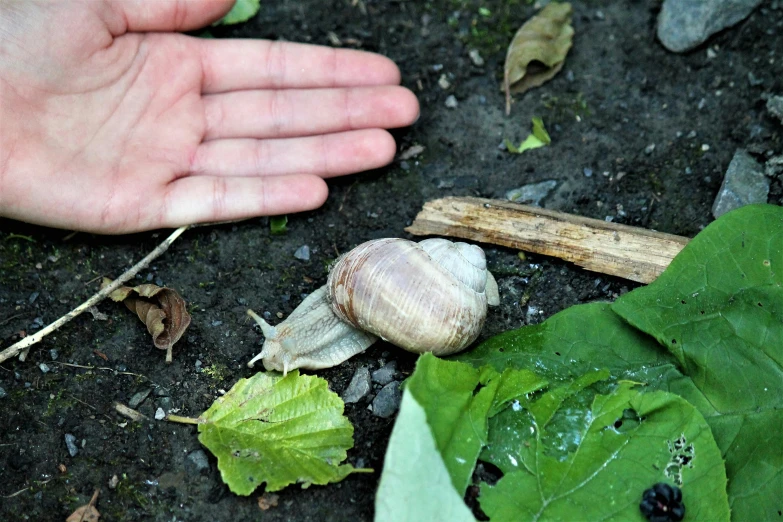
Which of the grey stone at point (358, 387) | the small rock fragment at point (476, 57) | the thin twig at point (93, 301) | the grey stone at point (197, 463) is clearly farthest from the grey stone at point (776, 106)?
the grey stone at point (197, 463)

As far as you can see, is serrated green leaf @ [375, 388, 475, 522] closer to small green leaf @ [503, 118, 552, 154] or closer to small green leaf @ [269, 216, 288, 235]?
small green leaf @ [269, 216, 288, 235]

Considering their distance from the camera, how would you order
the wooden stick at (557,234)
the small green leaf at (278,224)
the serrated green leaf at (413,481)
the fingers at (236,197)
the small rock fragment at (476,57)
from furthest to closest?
the small rock fragment at (476,57) → the small green leaf at (278,224) → the fingers at (236,197) → the wooden stick at (557,234) → the serrated green leaf at (413,481)

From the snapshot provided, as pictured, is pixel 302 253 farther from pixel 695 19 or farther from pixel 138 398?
pixel 695 19

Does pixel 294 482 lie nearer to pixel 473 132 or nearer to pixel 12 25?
pixel 473 132

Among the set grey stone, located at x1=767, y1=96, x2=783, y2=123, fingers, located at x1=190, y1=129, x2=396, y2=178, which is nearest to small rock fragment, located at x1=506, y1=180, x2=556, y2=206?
fingers, located at x1=190, y1=129, x2=396, y2=178

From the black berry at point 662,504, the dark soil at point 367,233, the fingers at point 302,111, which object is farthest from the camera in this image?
the fingers at point 302,111

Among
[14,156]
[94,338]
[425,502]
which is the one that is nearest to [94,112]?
[14,156]

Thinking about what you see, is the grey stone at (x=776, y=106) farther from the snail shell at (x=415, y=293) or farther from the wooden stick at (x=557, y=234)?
the snail shell at (x=415, y=293)

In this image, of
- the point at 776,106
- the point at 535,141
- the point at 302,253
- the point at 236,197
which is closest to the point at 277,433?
the point at 302,253
